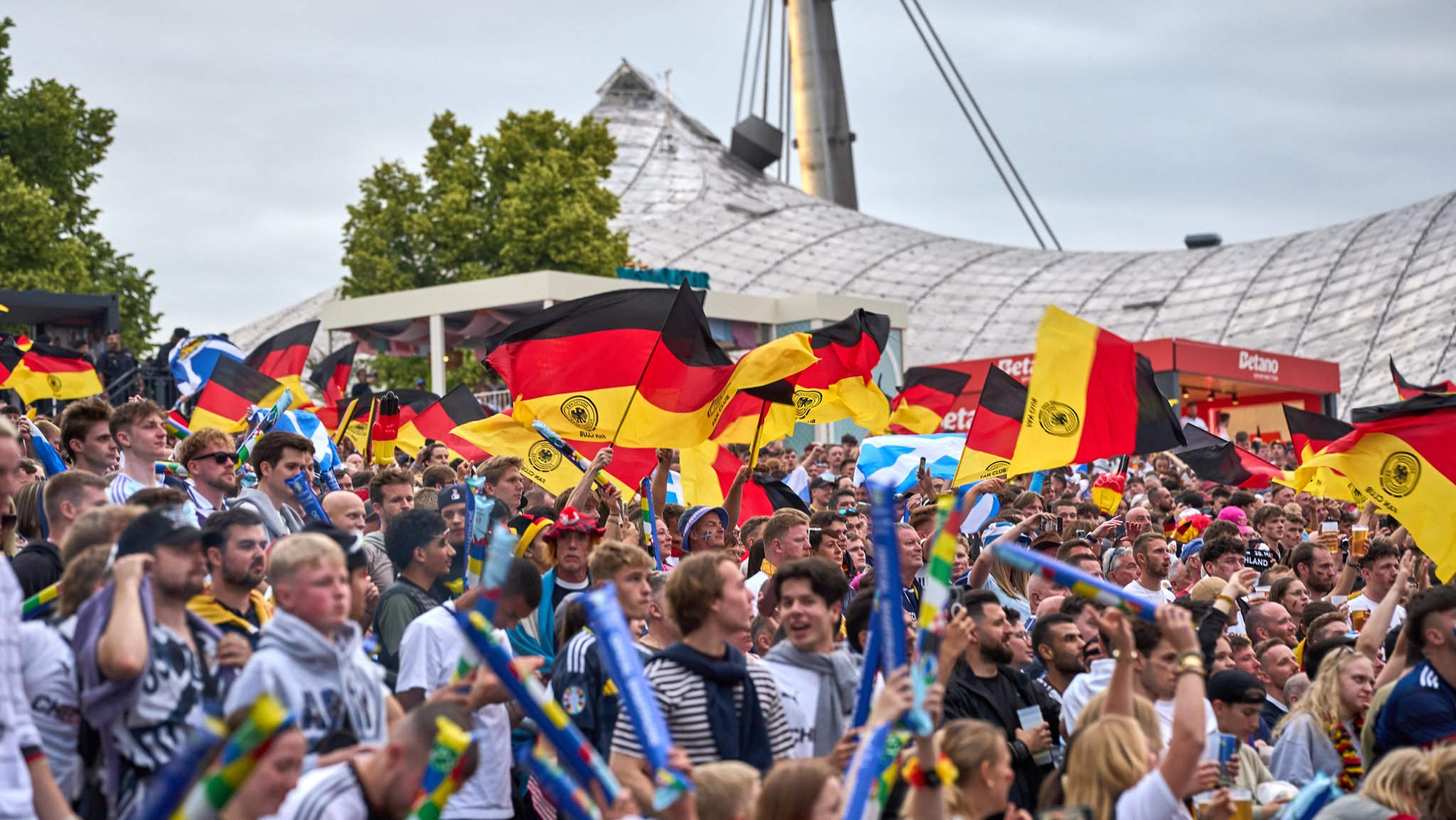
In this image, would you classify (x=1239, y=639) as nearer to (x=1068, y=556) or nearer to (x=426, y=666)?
(x=1068, y=556)

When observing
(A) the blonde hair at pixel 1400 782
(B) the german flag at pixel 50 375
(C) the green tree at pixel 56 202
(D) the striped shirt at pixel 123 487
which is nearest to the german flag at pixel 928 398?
(B) the german flag at pixel 50 375

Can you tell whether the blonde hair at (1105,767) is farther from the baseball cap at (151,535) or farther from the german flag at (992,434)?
the german flag at (992,434)

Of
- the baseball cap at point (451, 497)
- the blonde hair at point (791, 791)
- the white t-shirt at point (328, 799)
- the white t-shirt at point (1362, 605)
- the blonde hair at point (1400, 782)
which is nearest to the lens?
the white t-shirt at point (328, 799)

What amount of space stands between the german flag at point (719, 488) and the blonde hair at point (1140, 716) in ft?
21.7

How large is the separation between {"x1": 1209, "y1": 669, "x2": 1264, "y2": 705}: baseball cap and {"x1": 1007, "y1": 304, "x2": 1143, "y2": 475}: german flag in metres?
4.02

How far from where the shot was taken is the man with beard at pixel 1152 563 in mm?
9602

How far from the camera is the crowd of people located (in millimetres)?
4465

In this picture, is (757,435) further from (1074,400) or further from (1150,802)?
(1150,802)

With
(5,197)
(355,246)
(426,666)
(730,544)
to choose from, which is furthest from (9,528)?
(355,246)

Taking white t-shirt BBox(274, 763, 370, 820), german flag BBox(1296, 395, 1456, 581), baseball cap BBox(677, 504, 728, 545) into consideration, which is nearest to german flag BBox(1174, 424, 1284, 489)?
german flag BBox(1296, 395, 1456, 581)

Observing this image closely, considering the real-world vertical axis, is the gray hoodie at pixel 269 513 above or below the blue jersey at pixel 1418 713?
above

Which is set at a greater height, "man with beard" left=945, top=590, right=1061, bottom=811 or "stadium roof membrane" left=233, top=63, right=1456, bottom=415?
"stadium roof membrane" left=233, top=63, right=1456, bottom=415

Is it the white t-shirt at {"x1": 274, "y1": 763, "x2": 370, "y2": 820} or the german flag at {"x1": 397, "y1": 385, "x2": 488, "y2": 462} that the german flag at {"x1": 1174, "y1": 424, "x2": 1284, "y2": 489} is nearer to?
the german flag at {"x1": 397, "y1": 385, "x2": 488, "y2": 462}

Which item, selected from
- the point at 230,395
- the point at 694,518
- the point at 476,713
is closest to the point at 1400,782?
the point at 476,713
